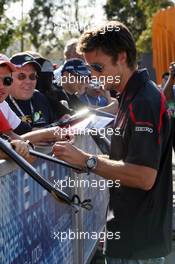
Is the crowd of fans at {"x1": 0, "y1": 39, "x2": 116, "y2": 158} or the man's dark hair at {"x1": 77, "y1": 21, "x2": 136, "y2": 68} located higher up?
the man's dark hair at {"x1": 77, "y1": 21, "x2": 136, "y2": 68}

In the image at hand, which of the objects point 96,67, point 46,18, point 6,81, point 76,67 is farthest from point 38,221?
point 46,18

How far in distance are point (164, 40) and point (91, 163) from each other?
43.3 feet

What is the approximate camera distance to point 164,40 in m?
15.5

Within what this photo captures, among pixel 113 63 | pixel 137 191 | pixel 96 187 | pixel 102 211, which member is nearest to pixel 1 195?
pixel 137 191

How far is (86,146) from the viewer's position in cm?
486

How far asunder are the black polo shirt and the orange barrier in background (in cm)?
1260

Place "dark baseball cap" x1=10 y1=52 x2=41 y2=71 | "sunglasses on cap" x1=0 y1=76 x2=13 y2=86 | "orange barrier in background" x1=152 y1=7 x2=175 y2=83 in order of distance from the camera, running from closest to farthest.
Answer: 1. "sunglasses on cap" x1=0 y1=76 x2=13 y2=86
2. "dark baseball cap" x1=10 y1=52 x2=41 y2=71
3. "orange barrier in background" x1=152 y1=7 x2=175 y2=83

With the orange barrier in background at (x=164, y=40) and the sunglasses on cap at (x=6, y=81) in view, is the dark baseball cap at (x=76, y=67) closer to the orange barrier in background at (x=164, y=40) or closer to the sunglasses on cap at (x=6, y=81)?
the sunglasses on cap at (x=6, y=81)

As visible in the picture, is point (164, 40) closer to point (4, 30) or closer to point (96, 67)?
point (4, 30)

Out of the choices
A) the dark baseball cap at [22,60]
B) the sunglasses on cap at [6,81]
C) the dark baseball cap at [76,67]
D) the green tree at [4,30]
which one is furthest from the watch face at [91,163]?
the green tree at [4,30]

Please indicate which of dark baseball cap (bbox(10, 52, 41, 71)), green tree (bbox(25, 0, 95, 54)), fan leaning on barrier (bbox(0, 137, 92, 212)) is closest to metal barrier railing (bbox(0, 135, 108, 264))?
fan leaning on barrier (bbox(0, 137, 92, 212))

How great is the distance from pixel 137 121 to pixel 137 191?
1.12ft

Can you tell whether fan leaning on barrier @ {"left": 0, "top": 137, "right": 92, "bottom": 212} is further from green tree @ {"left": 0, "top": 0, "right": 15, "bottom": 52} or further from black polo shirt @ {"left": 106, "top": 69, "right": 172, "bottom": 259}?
green tree @ {"left": 0, "top": 0, "right": 15, "bottom": 52}

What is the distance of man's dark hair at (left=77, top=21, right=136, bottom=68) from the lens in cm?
272
